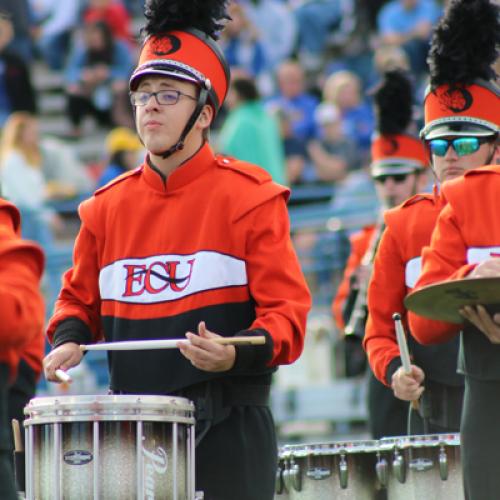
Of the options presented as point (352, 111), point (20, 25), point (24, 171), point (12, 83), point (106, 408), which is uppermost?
point (20, 25)

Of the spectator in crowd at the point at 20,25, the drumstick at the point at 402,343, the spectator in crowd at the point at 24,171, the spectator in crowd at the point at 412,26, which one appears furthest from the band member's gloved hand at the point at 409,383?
the spectator in crowd at the point at 412,26

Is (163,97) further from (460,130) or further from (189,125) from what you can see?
(460,130)

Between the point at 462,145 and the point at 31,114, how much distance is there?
897 centimetres

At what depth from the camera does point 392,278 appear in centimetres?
777

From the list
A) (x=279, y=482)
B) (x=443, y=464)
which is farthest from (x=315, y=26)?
(x=443, y=464)

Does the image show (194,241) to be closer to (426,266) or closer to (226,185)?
(226,185)

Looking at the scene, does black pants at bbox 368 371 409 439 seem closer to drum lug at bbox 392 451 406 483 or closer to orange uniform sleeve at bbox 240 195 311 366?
drum lug at bbox 392 451 406 483

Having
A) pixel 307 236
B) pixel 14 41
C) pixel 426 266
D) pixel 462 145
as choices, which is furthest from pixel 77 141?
pixel 426 266

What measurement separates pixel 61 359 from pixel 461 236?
5.20 feet


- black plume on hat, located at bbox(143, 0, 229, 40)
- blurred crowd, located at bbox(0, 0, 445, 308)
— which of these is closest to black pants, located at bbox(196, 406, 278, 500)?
black plume on hat, located at bbox(143, 0, 229, 40)

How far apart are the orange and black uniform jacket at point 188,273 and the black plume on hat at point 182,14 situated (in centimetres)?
55

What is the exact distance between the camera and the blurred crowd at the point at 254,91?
1480 cm

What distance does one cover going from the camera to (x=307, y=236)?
14.8 metres

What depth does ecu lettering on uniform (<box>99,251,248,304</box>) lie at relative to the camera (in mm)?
6430
